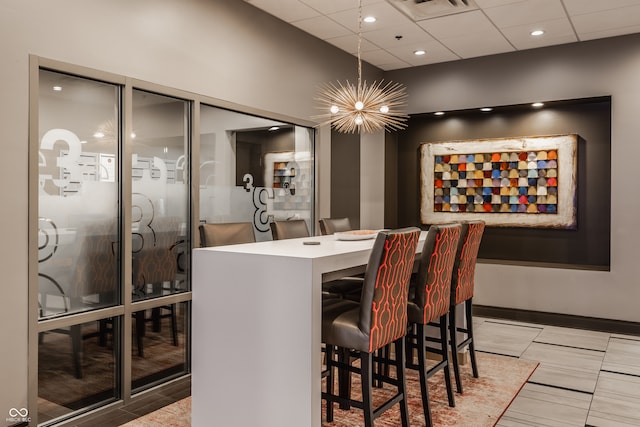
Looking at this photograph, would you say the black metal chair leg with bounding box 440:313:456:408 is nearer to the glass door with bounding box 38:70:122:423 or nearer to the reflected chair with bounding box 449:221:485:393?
the reflected chair with bounding box 449:221:485:393

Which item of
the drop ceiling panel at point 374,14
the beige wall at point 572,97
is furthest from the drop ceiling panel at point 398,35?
the beige wall at point 572,97

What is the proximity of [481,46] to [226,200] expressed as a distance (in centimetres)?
324

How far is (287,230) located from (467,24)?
264 centimetres

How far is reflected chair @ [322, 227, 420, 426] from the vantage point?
2420 millimetres

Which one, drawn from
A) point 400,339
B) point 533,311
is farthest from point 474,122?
point 400,339

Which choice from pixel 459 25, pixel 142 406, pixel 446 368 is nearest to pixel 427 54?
pixel 459 25

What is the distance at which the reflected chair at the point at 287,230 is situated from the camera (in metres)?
3.79

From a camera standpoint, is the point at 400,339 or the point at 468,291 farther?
the point at 468,291

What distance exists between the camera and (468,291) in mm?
3674

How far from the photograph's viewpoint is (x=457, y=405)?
324 cm

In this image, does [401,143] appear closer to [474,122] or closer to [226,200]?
[474,122]

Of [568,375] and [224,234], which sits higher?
[224,234]

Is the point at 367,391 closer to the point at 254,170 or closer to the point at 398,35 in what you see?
the point at 254,170

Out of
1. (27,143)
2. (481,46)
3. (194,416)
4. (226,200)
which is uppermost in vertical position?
(481,46)
